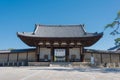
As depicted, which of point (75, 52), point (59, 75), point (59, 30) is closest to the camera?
point (59, 75)

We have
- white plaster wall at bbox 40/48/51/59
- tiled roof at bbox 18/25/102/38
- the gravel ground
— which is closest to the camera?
the gravel ground

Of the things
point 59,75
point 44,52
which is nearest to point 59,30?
point 44,52

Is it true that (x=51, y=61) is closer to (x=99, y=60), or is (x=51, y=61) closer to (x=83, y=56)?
(x=83, y=56)

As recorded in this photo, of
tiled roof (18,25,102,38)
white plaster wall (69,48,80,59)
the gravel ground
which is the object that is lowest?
the gravel ground

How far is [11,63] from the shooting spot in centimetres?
3072

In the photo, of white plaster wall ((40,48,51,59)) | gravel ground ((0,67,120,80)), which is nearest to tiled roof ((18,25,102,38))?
white plaster wall ((40,48,51,59))

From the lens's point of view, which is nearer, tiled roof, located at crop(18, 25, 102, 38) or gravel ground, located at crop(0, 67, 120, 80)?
gravel ground, located at crop(0, 67, 120, 80)

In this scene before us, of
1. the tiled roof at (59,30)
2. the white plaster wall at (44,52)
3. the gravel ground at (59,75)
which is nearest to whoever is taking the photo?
the gravel ground at (59,75)

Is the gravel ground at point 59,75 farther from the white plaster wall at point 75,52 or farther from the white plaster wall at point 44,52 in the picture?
the white plaster wall at point 44,52

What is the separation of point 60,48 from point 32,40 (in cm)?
482

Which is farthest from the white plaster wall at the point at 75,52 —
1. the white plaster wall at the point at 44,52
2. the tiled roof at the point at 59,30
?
the white plaster wall at the point at 44,52

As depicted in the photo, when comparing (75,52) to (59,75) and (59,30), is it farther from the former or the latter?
(59,75)

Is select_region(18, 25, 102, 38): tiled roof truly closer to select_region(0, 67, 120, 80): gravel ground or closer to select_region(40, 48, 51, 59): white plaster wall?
select_region(40, 48, 51, 59): white plaster wall

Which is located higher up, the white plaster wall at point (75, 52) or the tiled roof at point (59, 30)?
the tiled roof at point (59, 30)
